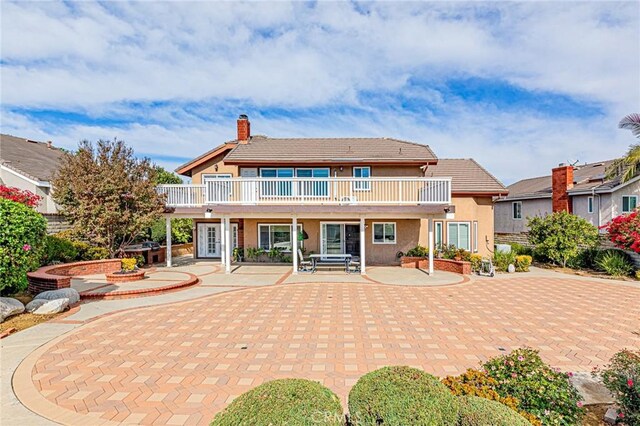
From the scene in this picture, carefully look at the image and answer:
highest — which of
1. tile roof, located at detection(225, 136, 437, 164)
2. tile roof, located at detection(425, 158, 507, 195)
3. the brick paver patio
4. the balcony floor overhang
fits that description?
tile roof, located at detection(225, 136, 437, 164)

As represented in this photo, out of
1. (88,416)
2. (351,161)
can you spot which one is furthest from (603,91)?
(88,416)

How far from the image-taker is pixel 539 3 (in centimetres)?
977

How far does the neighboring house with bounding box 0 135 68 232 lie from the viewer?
17.8 meters

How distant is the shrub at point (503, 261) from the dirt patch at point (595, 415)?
41.6 ft

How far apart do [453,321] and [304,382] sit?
249 inches

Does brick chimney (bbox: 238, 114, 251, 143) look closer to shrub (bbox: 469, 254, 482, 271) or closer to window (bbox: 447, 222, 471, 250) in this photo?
window (bbox: 447, 222, 471, 250)

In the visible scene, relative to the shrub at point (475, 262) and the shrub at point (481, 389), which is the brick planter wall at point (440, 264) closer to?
the shrub at point (475, 262)

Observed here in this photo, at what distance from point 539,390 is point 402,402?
163 cm

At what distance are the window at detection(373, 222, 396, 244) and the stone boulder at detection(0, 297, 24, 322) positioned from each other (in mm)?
14448

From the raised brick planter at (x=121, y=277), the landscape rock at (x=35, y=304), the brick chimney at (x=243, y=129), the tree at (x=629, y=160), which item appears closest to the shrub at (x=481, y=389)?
the landscape rock at (x=35, y=304)

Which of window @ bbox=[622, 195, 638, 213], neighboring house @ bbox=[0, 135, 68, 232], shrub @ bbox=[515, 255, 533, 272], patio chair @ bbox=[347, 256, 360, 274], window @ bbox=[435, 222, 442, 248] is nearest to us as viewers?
patio chair @ bbox=[347, 256, 360, 274]

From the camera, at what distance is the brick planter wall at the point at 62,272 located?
31.5ft

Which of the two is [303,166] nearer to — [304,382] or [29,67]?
[29,67]

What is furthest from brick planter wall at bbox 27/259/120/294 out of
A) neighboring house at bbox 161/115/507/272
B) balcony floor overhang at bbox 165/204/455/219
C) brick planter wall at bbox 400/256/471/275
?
brick planter wall at bbox 400/256/471/275
